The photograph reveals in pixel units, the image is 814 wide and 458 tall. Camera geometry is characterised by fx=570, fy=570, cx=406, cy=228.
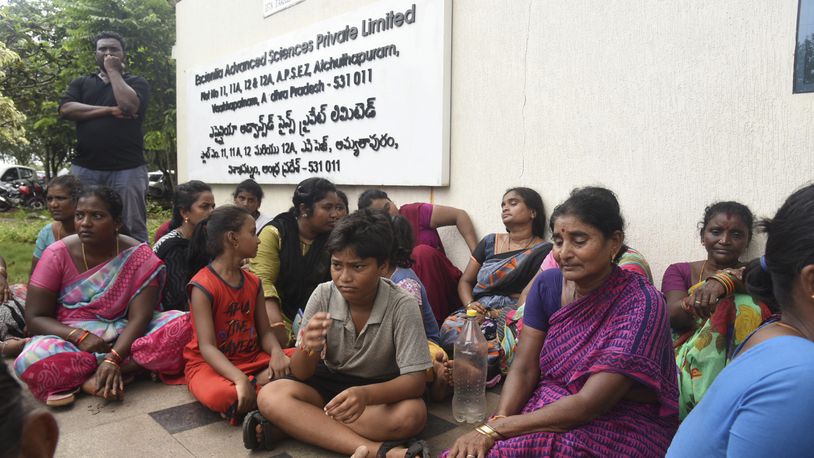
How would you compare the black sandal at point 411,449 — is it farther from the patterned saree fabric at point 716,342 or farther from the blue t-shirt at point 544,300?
the patterned saree fabric at point 716,342

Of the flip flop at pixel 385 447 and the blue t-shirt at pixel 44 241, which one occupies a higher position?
the blue t-shirt at pixel 44 241

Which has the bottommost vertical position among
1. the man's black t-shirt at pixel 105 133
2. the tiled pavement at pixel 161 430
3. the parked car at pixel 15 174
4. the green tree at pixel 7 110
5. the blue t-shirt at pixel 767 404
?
the tiled pavement at pixel 161 430

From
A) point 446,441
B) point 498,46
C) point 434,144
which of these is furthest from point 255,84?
point 446,441

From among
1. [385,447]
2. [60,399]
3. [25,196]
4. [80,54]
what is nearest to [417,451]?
[385,447]

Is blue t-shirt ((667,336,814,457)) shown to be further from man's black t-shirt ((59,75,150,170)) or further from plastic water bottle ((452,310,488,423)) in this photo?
man's black t-shirt ((59,75,150,170))

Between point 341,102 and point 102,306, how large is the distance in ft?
9.90

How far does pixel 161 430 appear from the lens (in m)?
2.61

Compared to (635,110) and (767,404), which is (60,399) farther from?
(635,110)

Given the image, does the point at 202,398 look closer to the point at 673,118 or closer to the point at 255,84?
the point at 673,118

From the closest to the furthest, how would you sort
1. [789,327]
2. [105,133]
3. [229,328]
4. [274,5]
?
[789,327]
[229,328]
[105,133]
[274,5]

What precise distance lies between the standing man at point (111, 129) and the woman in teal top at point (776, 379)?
4.68m

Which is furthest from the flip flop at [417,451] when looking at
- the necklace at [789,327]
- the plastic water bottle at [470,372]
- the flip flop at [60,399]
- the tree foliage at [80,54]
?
the tree foliage at [80,54]

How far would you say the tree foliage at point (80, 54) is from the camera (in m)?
10.6

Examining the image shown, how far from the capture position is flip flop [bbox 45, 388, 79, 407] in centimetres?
283
